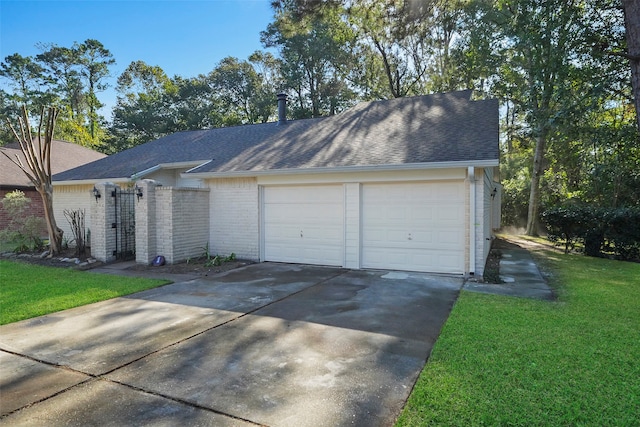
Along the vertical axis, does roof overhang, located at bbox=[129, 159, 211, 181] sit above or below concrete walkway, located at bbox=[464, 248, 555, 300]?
above

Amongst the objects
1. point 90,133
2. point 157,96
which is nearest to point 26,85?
point 90,133

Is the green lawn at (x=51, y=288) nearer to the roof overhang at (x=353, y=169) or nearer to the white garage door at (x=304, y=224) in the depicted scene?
the white garage door at (x=304, y=224)

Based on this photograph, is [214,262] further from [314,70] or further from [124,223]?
[314,70]

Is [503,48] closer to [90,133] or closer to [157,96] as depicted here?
[157,96]

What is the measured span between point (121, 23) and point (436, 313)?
14.8 meters

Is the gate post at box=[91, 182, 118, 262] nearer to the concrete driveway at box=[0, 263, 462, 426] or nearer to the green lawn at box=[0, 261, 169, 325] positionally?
the green lawn at box=[0, 261, 169, 325]

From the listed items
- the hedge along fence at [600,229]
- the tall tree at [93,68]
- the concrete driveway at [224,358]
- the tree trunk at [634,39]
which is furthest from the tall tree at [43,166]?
the tall tree at [93,68]

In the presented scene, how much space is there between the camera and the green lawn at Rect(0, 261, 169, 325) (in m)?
5.75

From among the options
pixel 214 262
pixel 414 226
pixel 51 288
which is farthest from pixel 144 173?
pixel 414 226

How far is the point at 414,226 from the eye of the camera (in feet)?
28.0

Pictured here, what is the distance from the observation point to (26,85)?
100ft

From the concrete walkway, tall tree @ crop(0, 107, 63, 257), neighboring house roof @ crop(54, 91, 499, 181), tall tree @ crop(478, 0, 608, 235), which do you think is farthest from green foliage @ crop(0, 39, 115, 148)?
the concrete walkway

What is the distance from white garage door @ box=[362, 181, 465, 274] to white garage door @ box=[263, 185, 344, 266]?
0.78m

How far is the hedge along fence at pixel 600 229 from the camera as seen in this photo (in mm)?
11188
